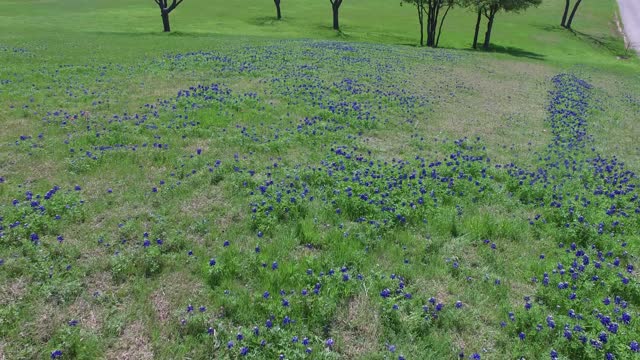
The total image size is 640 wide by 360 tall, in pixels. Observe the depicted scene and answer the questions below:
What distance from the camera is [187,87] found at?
1664 centimetres

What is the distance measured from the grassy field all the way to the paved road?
6867cm

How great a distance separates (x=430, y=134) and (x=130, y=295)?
35.2 ft

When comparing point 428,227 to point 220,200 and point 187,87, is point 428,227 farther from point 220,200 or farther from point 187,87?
point 187,87

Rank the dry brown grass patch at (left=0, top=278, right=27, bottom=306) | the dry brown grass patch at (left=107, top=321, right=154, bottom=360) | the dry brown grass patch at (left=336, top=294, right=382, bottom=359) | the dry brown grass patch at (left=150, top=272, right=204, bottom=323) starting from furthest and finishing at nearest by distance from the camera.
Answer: the dry brown grass patch at (left=150, top=272, right=204, bottom=323), the dry brown grass patch at (left=0, top=278, right=27, bottom=306), the dry brown grass patch at (left=336, top=294, right=382, bottom=359), the dry brown grass patch at (left=107, top=321, right=154, bottom=360)

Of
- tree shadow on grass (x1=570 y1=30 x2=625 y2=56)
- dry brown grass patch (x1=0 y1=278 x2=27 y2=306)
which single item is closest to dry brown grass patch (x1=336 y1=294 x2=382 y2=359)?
dry brown grass patch (x1=0 y1=278 x2=27 y2=306)

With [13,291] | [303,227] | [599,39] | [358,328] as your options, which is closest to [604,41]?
[599,39]

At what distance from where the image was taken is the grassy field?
15.8 ft

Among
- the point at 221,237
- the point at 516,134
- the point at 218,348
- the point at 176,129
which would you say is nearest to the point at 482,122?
the point at 516,134

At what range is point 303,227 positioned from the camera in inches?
270

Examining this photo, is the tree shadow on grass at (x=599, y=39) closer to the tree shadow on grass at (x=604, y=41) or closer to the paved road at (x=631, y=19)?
the tree shadow on grass at (x=604, y=41)

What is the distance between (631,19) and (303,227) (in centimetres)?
10533

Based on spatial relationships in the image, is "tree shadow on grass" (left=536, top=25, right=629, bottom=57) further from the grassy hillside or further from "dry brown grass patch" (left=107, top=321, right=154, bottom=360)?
"dry brown grass patch" (left=107, top=321, right=154, bottom=360)

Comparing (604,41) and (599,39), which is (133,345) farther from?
(599,39)

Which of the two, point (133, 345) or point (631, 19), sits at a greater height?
point (631, 19)
